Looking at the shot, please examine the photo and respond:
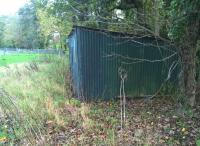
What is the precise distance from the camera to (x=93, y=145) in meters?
5.75

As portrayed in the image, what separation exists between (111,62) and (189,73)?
2856 millimetres

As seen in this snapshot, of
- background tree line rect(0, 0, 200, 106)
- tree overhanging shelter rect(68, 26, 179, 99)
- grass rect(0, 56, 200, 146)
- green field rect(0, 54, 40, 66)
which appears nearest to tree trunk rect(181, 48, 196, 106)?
background tree line rect(0, 0, 200, 106)

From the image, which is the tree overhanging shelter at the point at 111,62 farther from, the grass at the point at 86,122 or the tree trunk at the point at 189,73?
the tree trunk at the point at 189,73

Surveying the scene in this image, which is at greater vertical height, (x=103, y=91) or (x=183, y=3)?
(x=183, y=3)

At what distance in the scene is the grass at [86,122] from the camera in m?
5.82

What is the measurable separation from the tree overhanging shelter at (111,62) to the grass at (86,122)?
504mm

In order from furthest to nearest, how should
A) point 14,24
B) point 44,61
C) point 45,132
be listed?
point 14,24, point 44,61, point 45,132

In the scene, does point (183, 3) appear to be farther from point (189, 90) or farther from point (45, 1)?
point (45, 1)

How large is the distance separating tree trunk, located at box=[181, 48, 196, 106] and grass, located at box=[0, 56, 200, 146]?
55cm

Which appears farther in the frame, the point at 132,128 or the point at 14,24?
the point at 14,24

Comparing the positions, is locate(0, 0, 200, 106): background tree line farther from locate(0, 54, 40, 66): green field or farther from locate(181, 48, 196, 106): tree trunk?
locate(0, 54, 40, 66): green field

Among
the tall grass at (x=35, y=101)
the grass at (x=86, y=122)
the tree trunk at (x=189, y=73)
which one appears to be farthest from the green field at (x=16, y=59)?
the tree trunk at (x=189, y=73)

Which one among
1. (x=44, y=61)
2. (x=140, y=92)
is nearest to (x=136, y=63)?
(x=140, y=92)

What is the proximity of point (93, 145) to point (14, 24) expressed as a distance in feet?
188
